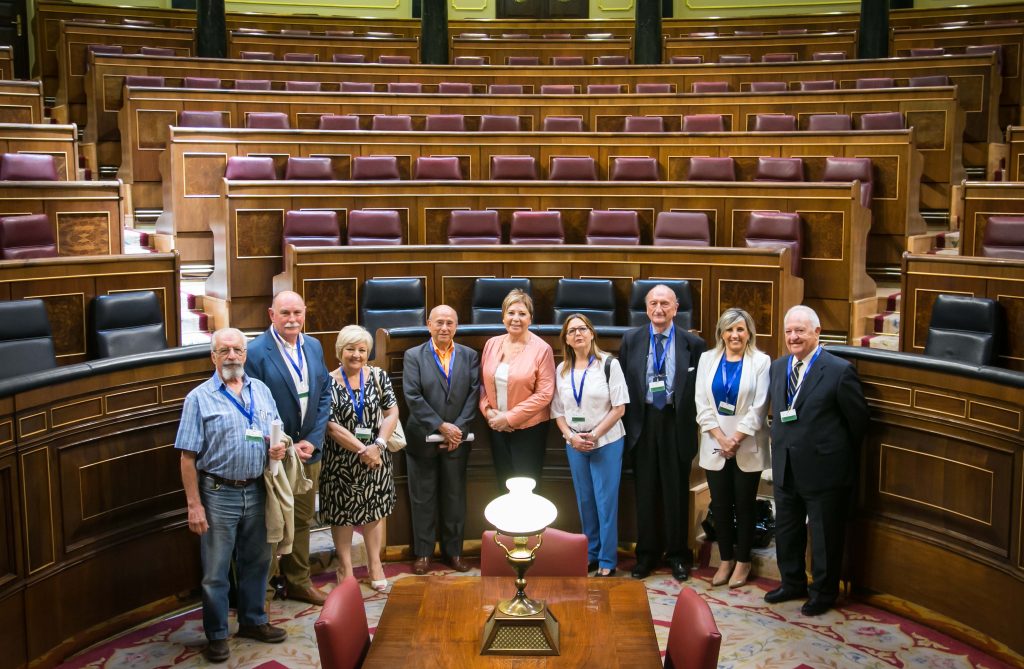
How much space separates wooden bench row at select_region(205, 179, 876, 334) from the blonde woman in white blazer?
2.39 metres

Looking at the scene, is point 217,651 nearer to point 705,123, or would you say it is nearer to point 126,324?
point 126,324

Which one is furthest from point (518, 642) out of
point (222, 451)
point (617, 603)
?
point (222, 451)

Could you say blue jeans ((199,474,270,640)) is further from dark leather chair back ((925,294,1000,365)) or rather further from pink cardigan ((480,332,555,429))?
dark leather chair back ((925,294,1000,365))

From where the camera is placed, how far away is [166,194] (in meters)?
6.89

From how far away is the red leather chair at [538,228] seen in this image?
20.2 feet

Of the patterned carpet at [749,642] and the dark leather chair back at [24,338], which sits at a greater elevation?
the dark leather chair back at [24,338]

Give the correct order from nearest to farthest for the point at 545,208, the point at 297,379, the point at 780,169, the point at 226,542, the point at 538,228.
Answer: the point at 226,542, the point at 297,379, the point at 538,228, the point at 545,208, the point at 780,169

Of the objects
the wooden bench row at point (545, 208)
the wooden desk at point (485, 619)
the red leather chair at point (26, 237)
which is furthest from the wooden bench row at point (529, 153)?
the wooden desk at point (485, 619)

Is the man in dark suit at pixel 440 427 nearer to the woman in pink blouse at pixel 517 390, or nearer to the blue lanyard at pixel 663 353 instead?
the woman in pink blouse at pixel 517 390

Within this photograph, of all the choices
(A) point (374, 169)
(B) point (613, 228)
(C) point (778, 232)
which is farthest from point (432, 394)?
(A) point (374, 169)

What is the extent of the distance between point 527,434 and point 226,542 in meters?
1.26

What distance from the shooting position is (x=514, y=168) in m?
7.18

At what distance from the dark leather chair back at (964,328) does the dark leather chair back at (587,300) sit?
1522 millimetres

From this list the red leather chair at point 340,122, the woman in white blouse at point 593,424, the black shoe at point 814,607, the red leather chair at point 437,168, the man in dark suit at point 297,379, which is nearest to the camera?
the man in dark suit at point 297,379
